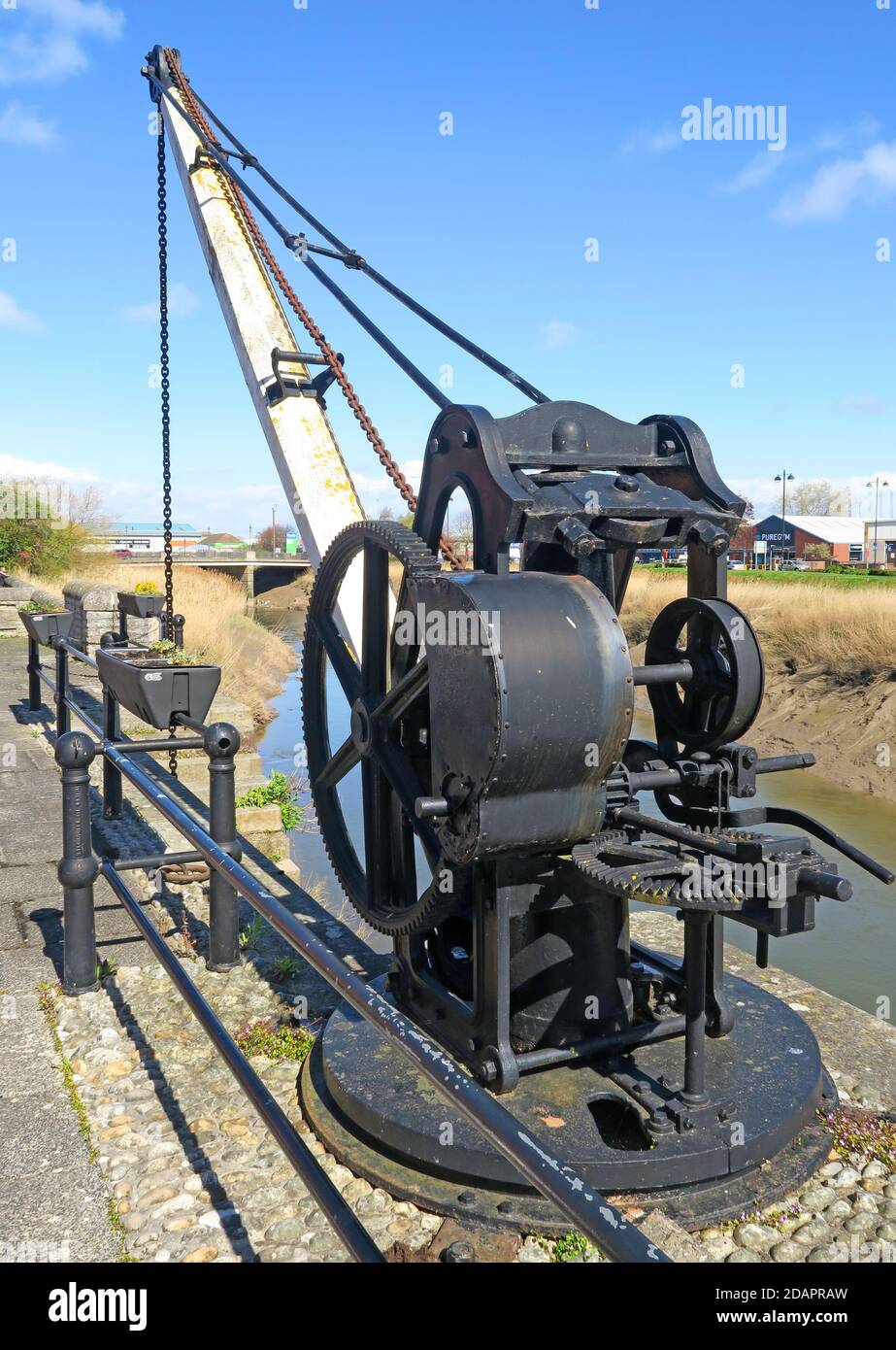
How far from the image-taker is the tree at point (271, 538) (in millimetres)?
88812

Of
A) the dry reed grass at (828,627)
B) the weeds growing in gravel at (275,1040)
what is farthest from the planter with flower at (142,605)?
the dry reed grass at (828,627)

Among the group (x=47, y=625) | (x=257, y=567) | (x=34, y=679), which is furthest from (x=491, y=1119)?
(x=257, y=567)

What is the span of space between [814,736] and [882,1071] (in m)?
15.5

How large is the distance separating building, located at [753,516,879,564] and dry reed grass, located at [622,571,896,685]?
43665 mm

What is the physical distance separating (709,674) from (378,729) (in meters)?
1.03

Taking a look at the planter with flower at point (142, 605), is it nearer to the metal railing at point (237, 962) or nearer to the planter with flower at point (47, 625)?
the planter with flower at point (47, 625)

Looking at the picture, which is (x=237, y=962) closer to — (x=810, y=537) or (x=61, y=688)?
(x=61, y=688)

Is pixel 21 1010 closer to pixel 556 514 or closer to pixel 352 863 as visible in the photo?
pixel 352 863

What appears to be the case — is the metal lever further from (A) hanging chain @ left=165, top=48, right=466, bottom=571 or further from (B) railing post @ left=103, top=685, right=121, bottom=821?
(B) railing post @ left=103, top=685, right=121, bottom=821

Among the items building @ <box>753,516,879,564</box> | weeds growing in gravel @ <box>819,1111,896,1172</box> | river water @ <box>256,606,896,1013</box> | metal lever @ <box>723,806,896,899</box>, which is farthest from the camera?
building @ <box>753,516,879,564</box>

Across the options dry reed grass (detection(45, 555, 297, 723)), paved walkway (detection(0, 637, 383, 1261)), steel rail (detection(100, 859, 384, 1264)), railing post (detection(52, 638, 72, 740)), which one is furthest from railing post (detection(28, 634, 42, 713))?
steel rail (detection(100, 859, 384, 1264))

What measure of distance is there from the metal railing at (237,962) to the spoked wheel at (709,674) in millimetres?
1224

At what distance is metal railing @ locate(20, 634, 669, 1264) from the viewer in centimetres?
133

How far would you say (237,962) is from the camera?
14.6 feet
